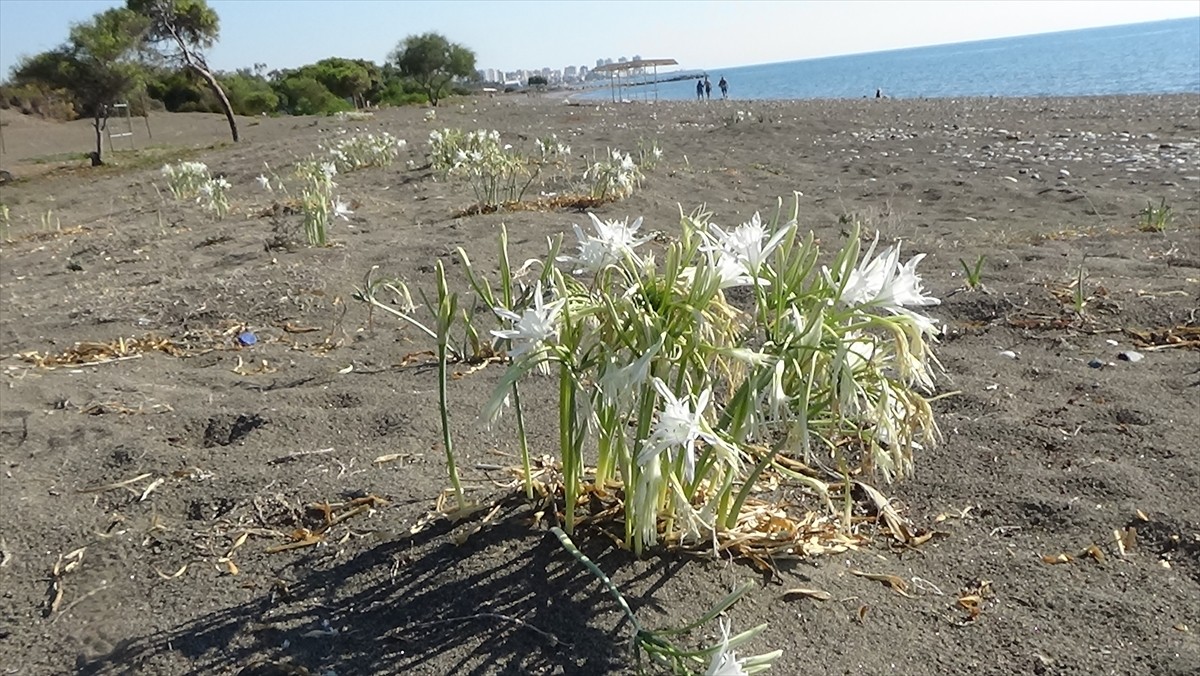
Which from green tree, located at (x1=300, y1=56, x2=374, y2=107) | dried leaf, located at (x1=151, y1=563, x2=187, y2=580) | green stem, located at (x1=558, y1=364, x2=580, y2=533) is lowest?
dried leaf, located at (x1=151, y1=563, x2=187, y2=580)

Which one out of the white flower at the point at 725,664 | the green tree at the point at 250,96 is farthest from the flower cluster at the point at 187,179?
the green tree at the point at 250,96

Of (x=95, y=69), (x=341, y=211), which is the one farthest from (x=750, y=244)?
(x=95, y=69)

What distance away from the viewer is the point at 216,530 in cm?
204

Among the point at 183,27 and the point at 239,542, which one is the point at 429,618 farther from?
the point at 183,27

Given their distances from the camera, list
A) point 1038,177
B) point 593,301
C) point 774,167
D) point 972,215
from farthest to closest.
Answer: point 774,167, point 1038,177, point 972,215, point 593,301

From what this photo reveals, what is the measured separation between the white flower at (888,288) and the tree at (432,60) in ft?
133

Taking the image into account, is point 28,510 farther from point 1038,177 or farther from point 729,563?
point 1038,177

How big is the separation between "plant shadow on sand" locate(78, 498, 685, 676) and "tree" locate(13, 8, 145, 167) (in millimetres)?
15937

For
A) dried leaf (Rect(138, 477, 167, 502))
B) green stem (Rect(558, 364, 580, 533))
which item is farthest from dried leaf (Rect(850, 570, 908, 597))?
dried leaf (Rect(138, 477, 167, 502))

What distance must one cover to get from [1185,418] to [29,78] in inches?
834

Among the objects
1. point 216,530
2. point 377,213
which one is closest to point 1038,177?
point 377,213

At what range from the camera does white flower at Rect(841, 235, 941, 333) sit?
134 cm

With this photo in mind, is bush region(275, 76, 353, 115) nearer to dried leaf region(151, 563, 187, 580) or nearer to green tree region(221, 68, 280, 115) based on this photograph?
green tree region(221, 68, 280, 115)

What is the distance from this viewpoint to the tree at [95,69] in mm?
16000
